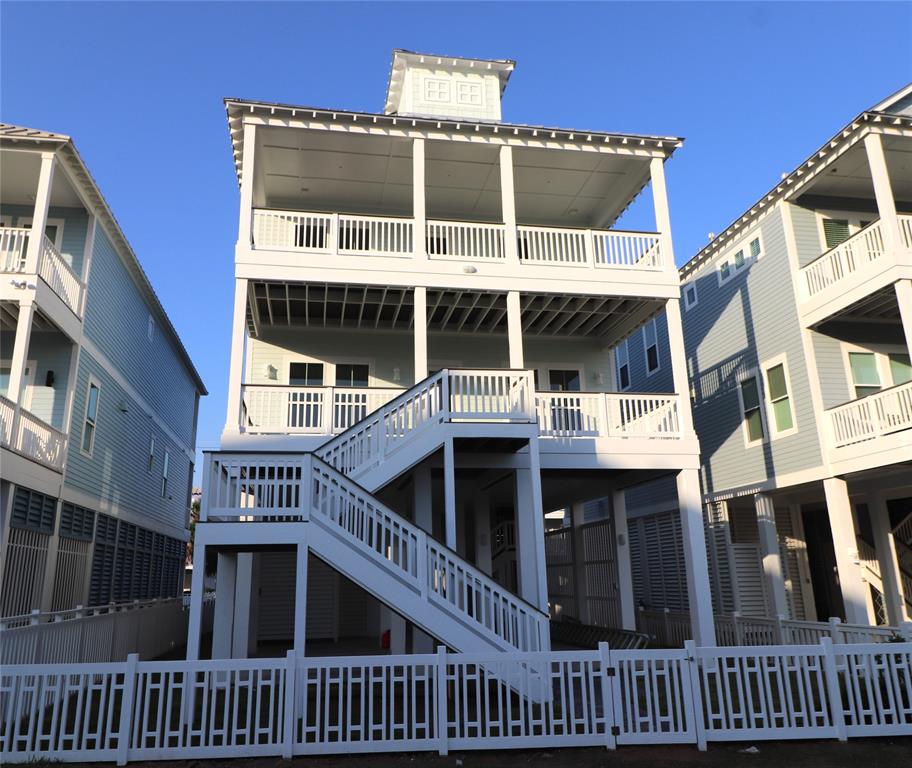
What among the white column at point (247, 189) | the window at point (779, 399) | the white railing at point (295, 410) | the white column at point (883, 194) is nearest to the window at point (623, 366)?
the window at point (779, 399)

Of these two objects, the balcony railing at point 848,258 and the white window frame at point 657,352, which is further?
the white window frame at point 657,352

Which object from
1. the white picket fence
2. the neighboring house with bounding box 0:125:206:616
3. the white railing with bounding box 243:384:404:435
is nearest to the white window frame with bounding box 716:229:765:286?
the white railing with bounding box 243:384:404:435

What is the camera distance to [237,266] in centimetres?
1379

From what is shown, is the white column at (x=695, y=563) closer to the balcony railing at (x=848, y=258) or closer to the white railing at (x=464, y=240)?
the balcony railing at (x=848, y=258)

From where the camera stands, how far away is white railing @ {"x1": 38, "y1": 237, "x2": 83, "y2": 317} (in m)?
13.9

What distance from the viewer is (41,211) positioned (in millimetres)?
13695

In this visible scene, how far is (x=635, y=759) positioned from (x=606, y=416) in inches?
308

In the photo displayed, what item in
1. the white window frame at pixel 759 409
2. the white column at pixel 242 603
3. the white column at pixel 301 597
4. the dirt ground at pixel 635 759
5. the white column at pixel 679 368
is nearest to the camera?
the dirt ground at pixel 635 759

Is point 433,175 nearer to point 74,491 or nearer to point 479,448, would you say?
point 479,448

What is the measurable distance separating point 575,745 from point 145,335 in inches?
742

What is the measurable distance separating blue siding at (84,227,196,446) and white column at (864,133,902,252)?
17629 mm

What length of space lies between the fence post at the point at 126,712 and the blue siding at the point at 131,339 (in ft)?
36.5

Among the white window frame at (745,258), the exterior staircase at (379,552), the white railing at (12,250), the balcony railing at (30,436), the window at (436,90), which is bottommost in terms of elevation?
the exterior staircase at (379,552)

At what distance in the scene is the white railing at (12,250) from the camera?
13641 millimetres
